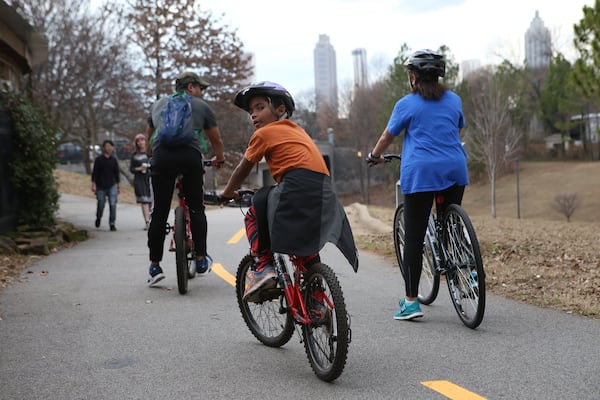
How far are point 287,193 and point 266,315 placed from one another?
46.7 inches

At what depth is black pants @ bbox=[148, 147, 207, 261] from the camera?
7570 mm

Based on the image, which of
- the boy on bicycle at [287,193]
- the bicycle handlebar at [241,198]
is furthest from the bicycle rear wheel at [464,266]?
the bicycle handlebar at [241,198]

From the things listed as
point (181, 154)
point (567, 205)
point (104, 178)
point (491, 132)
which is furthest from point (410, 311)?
point (491, 132)

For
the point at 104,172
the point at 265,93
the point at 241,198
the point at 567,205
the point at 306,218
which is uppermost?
the point at 265,93

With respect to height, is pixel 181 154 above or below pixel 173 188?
above

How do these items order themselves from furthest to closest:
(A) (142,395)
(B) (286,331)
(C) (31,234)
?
1. (C) (31,234)
2. (B) (286,331)
3. (A) (142,395)

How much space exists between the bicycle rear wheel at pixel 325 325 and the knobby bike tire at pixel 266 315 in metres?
0.42

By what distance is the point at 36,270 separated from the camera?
9672 millimetres

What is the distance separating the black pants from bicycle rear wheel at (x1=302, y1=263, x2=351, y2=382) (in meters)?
3.23

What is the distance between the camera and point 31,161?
1209 centimetres

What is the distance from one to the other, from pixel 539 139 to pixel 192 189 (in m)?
86.0

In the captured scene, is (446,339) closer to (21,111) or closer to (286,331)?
(286,331)

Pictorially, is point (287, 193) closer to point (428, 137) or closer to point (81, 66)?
point (428, 137)

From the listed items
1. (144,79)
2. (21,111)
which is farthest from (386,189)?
(21,111)
